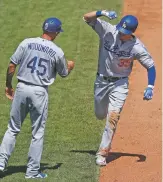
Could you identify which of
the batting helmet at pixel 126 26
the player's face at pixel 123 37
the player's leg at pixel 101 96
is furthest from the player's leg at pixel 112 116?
the batting helmet at pixel 126 26

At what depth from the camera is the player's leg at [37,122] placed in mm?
8469

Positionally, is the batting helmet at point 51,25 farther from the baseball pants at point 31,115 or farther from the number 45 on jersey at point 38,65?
the baseball pants at point 31,115

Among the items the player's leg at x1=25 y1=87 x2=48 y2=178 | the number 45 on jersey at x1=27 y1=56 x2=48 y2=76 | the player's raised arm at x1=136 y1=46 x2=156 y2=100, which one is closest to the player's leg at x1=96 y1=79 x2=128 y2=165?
the player's raised arm at x1=136 y1=46 x2=156 y2=100

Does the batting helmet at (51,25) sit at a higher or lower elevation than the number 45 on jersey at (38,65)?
higher

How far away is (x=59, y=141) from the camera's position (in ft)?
33.3

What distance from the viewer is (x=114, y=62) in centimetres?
928

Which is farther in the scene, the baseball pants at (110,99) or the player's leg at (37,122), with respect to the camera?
the baseball pants at (110,99)

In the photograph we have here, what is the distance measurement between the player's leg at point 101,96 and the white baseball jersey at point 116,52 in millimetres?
164

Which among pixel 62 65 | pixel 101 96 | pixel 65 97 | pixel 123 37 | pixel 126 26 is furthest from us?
pixel 65 97

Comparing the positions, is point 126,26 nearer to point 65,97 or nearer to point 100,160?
point 100,160

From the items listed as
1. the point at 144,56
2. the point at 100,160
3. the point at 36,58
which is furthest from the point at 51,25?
the point at 100,160

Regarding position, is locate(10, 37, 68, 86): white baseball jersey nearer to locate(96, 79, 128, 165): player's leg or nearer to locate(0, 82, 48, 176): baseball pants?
locate(0, 82, 48, 176): baseball pants

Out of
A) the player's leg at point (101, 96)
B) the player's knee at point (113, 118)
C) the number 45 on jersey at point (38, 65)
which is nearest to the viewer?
the number 45 on jersey at point (38, 65)

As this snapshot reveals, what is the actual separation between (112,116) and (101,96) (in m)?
0.44
